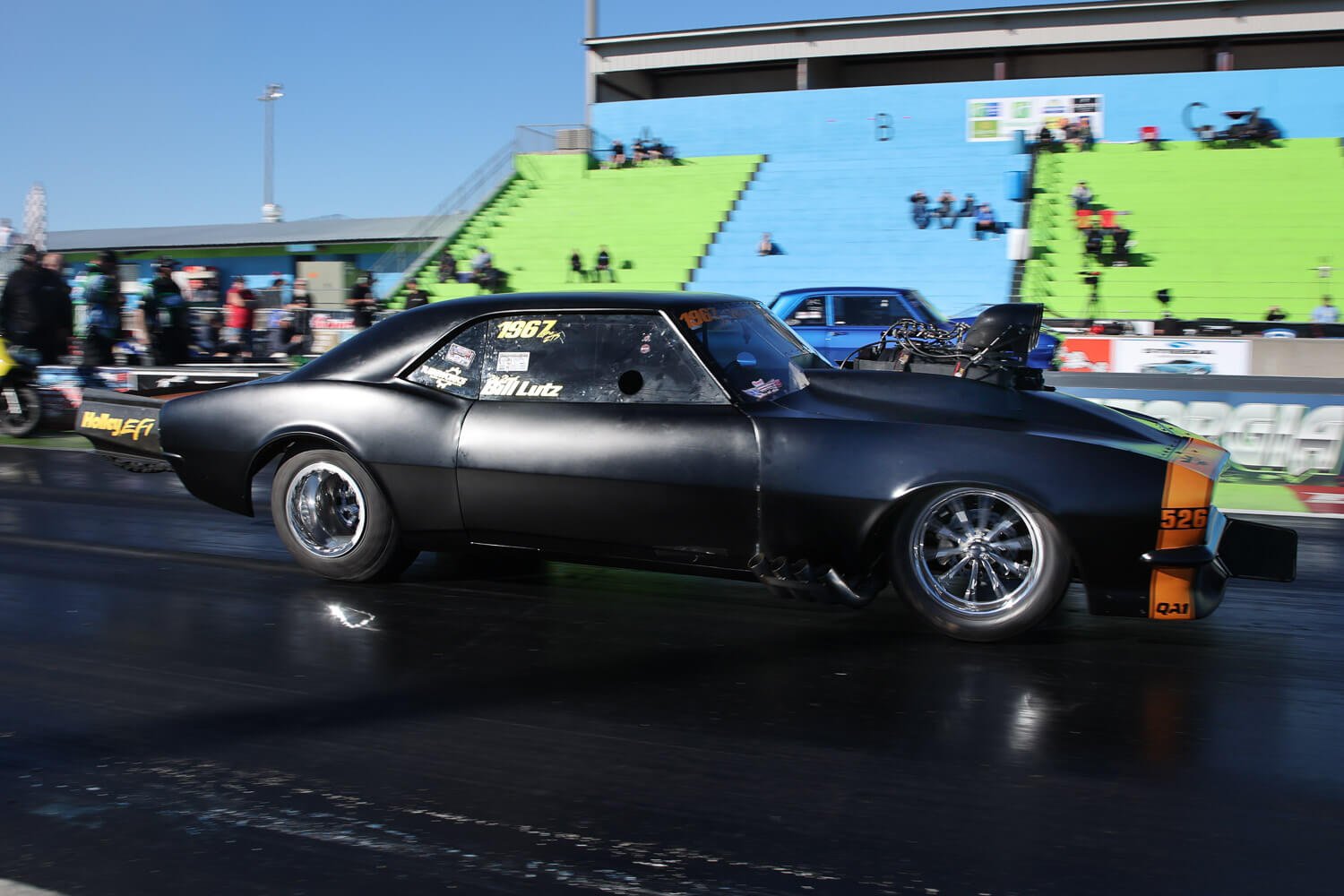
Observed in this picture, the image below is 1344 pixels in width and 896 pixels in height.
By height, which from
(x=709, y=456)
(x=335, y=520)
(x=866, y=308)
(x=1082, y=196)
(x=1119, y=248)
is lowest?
(x=335, y=520)

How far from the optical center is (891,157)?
28.0m

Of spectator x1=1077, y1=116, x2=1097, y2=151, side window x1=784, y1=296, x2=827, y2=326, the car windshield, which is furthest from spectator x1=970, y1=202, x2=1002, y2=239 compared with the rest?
the car windshield

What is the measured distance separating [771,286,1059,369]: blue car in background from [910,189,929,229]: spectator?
10.6m

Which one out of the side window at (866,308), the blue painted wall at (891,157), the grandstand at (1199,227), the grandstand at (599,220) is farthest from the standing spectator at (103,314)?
the grandstand at (1199,227)

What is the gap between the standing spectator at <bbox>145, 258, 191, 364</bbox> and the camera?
12.8 meters

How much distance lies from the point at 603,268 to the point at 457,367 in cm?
2058

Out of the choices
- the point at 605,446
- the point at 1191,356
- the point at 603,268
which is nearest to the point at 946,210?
the point at 603,268

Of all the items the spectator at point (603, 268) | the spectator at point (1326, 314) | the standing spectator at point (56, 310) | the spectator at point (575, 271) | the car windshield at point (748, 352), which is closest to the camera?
the car windshield at point (748, 352)

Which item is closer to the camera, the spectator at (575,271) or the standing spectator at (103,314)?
the standing spectator at (103,314)

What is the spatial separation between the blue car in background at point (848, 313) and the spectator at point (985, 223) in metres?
9.75

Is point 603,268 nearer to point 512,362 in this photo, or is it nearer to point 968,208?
point 968,208

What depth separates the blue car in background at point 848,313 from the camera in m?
15.0

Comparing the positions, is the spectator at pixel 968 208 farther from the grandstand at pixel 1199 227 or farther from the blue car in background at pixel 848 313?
the blue car in background at pixel 848 313

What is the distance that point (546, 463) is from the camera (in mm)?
4719
